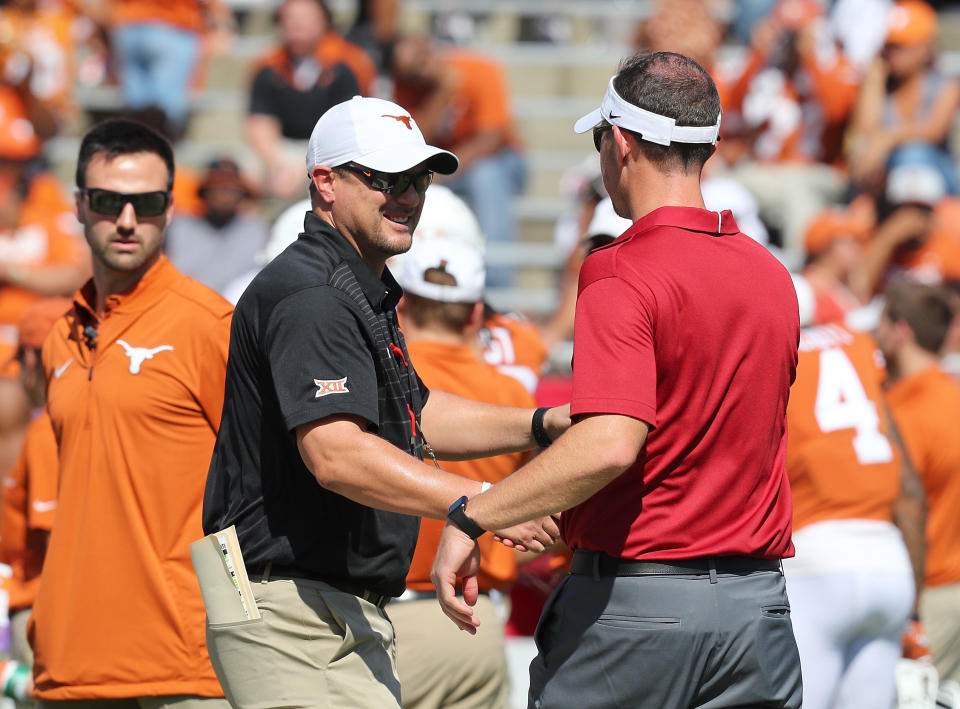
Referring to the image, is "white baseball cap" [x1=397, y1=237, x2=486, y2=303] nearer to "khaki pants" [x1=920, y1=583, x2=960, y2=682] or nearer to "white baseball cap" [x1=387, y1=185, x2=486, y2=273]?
"white baseball cap" [x1=387, y1=185, x2=486, y2=273]

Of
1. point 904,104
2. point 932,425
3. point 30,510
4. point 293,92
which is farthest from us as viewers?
point 904,104

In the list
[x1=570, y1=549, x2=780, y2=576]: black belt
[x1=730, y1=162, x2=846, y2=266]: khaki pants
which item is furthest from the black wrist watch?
[x1=730, y1=162, x2=846, y2=266]: khaki pants

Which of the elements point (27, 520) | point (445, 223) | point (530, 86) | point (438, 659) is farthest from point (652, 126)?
point (530, 86)

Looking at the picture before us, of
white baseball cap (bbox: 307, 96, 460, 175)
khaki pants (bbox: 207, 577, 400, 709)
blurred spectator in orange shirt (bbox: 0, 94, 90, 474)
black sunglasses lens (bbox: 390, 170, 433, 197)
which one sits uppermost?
white baseball cap (bbox: 307, 96, 460, 175)

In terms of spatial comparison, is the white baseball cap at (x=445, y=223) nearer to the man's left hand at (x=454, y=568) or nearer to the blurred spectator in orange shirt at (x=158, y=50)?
the man's left hand at (x=454, y=568)

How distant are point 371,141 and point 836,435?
2660 mm

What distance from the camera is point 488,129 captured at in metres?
10.5

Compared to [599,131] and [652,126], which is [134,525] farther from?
[652,126]

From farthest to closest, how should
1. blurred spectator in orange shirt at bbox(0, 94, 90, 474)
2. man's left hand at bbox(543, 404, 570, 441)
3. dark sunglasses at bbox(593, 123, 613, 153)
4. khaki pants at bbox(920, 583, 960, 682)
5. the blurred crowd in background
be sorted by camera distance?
the blurred crowd in background < blurred spectator in orange shirt at bbox(0, 94, 90, 474) < khaki pants at bbox(920, 583, 960, 682) < man's left hand at bbox(543, 404, 570, 441) < dark sunglasses at bbox(593, 123, 613, 153)

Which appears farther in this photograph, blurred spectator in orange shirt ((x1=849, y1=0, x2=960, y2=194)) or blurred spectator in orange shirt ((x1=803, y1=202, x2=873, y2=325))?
blurred spectator in orange shirt ((x1=849, y1=0, x2=960, y2=194))

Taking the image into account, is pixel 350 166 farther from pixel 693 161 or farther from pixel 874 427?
pixel 874 427

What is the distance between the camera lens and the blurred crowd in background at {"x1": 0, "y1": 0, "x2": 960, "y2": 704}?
31.1ft

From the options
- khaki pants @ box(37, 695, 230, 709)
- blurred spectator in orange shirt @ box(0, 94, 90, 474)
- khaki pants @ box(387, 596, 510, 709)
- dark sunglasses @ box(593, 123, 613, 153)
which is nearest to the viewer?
dark sunglasses @ box(593, 123, 613, 153)

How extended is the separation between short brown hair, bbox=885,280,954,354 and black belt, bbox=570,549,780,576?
3638 millimetres
